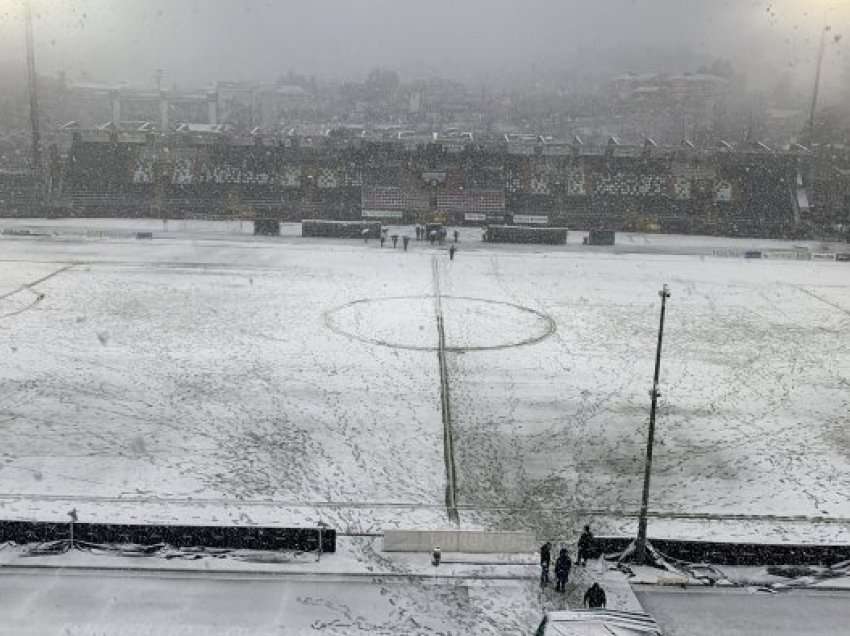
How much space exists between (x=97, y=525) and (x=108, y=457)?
16.9 feet

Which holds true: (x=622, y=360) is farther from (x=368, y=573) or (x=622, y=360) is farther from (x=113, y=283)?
(x=113, y=283)

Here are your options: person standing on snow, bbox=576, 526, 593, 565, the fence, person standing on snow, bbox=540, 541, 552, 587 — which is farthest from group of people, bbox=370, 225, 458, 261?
person standing on snow, bbox=540, 541, 552, 587

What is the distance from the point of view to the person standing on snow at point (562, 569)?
699 inches

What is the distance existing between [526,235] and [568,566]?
143 ft

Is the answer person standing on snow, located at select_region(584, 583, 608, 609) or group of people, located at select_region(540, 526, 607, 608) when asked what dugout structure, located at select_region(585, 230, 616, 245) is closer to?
group of people, located at select_region(540, 526, 607, 608)

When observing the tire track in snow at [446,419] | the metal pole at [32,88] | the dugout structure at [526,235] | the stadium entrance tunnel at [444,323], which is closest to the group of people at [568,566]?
the tire track in snow at [446,419]

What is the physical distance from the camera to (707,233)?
65.1 metres

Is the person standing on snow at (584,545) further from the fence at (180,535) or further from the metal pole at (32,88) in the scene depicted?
the metal pole at (32,88)

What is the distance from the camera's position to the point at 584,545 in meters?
18.8

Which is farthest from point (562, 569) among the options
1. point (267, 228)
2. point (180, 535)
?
point (267, 228)

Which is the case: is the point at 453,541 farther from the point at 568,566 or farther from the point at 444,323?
the point at 444,323

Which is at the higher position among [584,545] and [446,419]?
[584,545]

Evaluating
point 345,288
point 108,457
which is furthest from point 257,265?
point 108,457

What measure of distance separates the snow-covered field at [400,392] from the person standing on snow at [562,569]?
256cm
